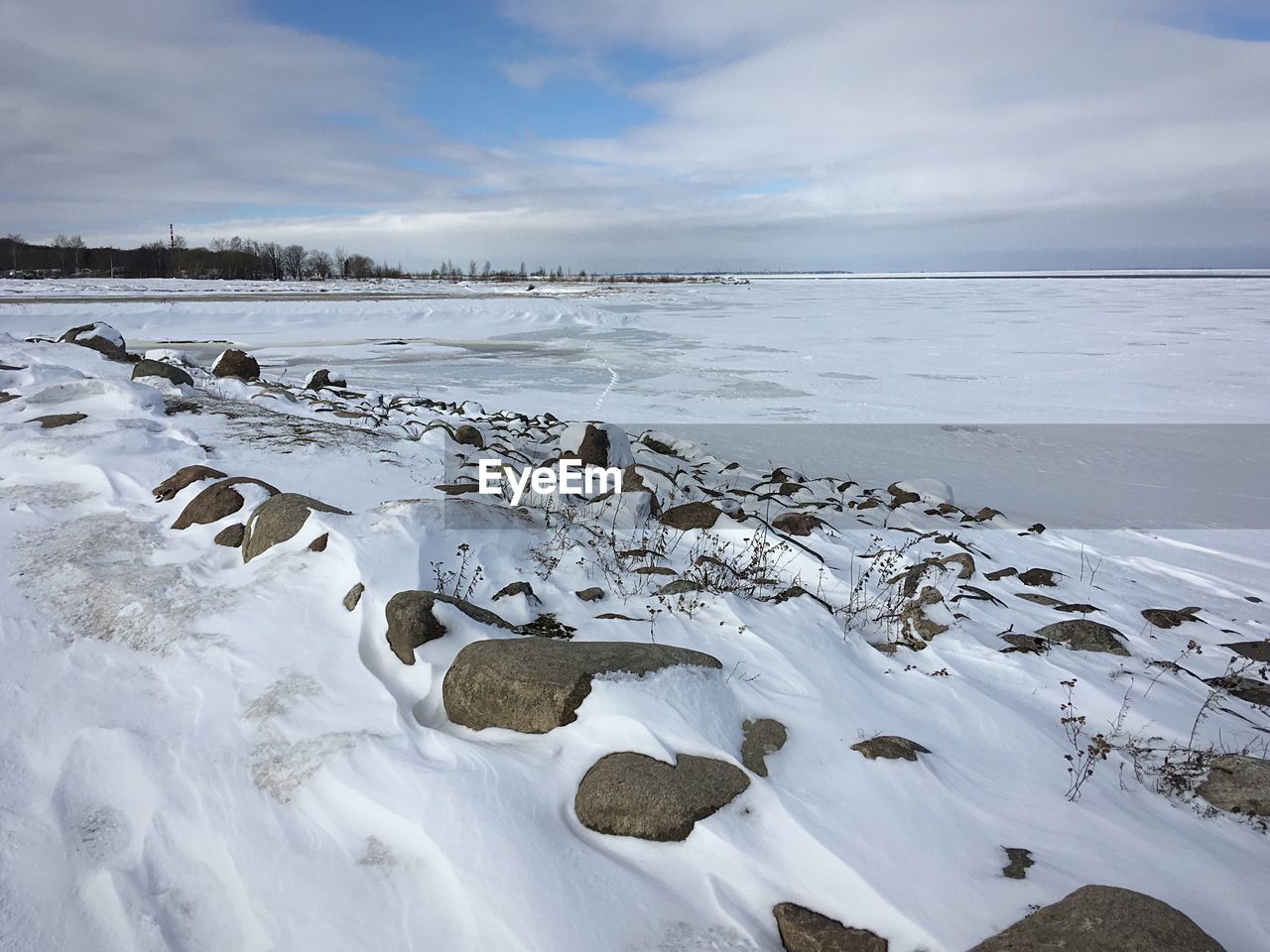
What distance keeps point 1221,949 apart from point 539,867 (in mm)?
1948

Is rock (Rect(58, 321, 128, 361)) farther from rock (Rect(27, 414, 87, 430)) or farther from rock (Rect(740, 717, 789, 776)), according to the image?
rock (Rect(740, 717, 789, 776))

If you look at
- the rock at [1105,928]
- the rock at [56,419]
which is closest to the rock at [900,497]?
the rock at [1105,928]

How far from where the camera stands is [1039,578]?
5.88 m

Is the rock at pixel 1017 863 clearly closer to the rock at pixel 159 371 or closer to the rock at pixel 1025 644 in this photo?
the rock at pixel 1025 644

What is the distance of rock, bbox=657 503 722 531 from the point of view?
6.27 m

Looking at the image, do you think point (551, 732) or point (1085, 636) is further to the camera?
point (1085, 636)

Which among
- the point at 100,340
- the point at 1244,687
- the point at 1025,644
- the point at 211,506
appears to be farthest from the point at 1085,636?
the point at 100,340

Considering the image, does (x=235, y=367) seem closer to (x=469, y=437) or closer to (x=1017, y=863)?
(x=469, y=437)

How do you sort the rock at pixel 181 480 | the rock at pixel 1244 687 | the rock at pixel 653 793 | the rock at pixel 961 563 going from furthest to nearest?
the rock at pixel 181 480, the rock at pixel 961 563, the rock at pixel 1244 687, the rock at pixel 653 793

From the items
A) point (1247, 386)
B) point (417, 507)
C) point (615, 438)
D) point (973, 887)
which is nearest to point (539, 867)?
point (973, 887)

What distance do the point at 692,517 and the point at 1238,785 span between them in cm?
408

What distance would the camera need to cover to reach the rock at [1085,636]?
4423mm

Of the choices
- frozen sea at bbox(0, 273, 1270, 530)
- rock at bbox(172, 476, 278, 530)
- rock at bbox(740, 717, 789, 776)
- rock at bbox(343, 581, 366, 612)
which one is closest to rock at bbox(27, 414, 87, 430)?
rock at bbox(172, 476, 278, 530)

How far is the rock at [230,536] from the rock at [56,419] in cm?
370
